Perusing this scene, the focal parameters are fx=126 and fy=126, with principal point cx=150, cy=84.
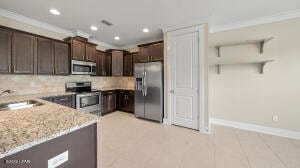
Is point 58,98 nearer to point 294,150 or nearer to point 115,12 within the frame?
point 115,12

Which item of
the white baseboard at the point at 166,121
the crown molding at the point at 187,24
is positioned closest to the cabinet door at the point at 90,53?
the crown molding at the point at 187,24

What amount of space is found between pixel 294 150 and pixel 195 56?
2501mm

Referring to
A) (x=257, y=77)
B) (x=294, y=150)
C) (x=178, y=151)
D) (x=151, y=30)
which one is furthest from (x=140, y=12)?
(x=294, y=150)

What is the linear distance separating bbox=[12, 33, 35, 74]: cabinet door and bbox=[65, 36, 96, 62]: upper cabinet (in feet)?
2.71

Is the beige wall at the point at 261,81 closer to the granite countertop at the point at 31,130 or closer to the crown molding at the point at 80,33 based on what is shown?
the granite countertop at the point at 31,130

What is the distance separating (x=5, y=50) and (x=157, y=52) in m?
3.36

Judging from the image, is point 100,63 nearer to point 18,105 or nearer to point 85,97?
point 85,97

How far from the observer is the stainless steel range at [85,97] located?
343cm

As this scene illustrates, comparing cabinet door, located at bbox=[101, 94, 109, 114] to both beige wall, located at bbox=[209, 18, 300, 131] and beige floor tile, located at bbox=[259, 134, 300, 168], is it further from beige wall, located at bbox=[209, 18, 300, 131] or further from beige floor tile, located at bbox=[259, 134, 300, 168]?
beige floor tile, located at bbox=[259, 134, 300, 168]

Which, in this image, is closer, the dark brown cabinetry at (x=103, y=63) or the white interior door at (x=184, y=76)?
the white interior door at (x=184, y=76)

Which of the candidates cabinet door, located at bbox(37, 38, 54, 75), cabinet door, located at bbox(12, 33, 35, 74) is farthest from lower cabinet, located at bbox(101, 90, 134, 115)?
cabinet door, located at bbox(12, 33, 35, 74)

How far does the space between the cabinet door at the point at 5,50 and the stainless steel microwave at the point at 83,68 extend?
1193 millimetres

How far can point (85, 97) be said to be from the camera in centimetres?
356

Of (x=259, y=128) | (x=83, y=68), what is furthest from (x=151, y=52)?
(x=259, y=128)
